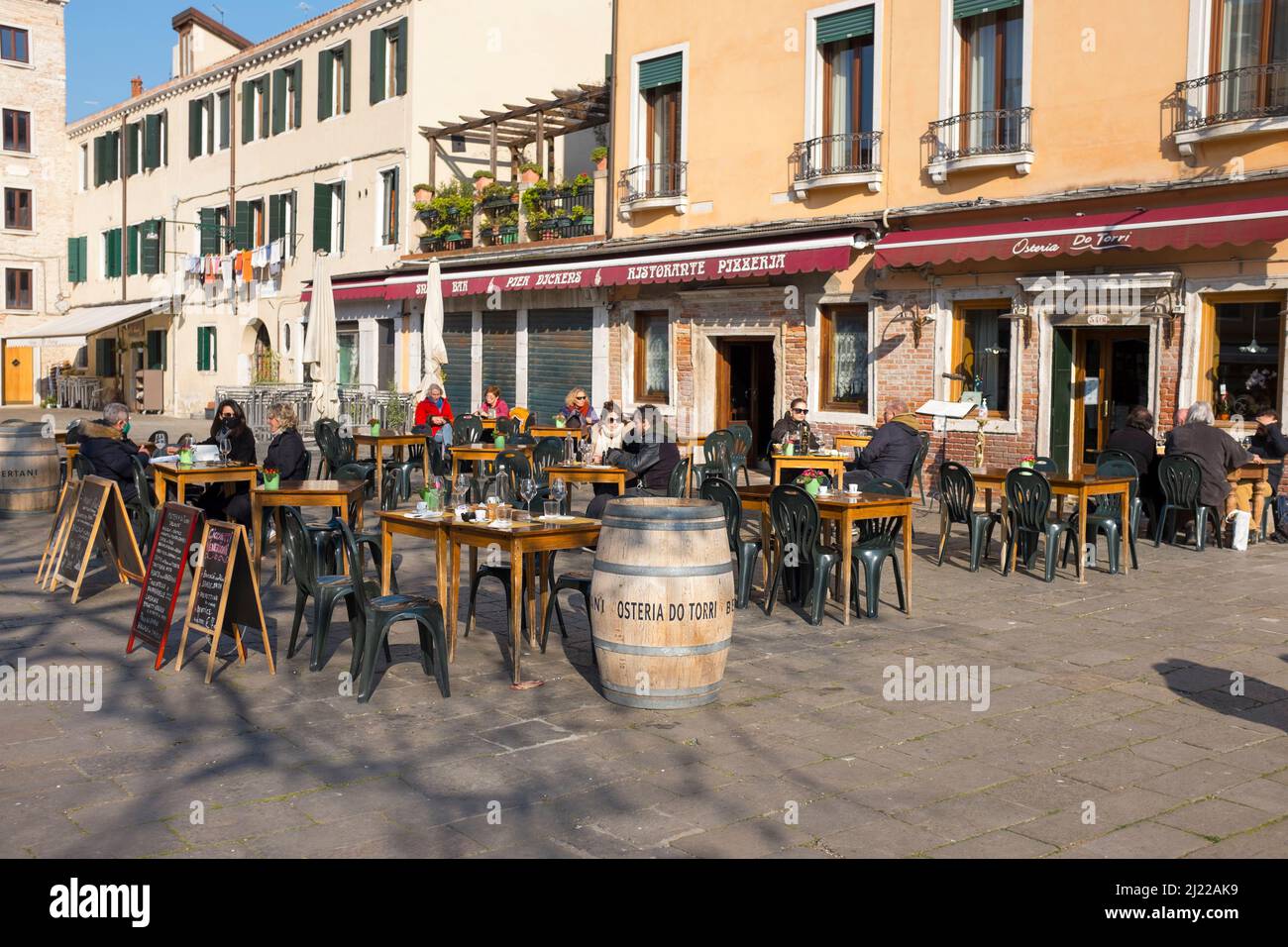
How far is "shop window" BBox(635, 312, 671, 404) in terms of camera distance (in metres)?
20.0

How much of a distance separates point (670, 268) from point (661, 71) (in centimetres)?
336

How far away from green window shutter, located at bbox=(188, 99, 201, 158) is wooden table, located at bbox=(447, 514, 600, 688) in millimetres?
29320

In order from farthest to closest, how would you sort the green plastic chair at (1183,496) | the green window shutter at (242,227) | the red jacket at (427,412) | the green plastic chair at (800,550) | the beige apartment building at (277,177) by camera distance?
the green window shutter at (242,227) < the beige apartment building at (277,177) < the red jacket at (427,412) < the green plastic chair at (1183,496) < the green plastic chair at (800,550)

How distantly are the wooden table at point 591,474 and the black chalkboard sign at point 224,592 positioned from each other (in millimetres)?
4719

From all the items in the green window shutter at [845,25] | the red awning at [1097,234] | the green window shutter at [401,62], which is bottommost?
the red awning at [1097,234]

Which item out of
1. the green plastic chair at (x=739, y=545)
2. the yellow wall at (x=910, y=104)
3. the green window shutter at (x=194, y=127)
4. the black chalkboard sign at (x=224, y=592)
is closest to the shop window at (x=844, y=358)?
the yellow wall at (x=910, y=104)

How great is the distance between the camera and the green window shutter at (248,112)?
30.9 meters

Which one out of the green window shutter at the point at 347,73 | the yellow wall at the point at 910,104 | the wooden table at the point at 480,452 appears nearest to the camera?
the yellow wall at the point at 910,104

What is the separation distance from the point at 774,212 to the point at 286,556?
9837 millimetres

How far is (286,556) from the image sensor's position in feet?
32.6

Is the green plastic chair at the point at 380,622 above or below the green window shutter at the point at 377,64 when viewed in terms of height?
below

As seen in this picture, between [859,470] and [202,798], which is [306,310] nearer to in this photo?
[859,470]

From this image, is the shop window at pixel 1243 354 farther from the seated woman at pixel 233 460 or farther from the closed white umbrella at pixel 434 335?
the closed white umbrella at pixel 434 335

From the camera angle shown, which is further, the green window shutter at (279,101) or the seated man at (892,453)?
the green window shutter at (279,101)
